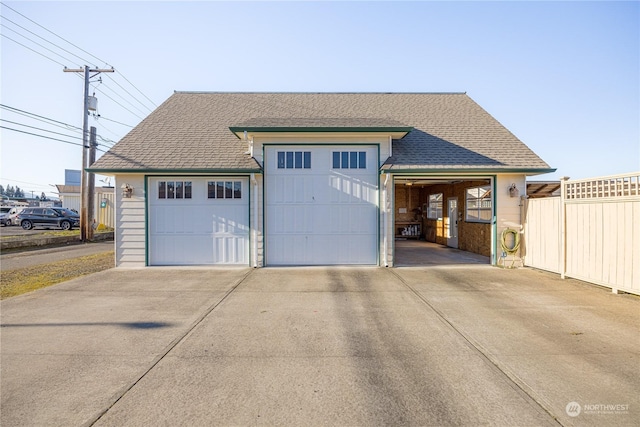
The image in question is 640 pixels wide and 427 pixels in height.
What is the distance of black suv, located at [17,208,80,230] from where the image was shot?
22.3 m

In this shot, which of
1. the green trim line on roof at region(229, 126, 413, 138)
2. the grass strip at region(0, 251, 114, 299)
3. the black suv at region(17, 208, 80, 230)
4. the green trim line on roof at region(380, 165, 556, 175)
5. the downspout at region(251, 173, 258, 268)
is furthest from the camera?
the black suv at region(17, 208, 80, 230)

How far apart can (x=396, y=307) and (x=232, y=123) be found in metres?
8.47

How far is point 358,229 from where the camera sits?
9.42 meters

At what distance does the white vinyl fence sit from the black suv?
2664 centimetres

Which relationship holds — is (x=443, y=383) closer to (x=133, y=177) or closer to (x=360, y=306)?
(x=360, y=306)

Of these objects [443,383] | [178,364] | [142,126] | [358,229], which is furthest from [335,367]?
[142,126]

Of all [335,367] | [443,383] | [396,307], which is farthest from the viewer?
[396,307]

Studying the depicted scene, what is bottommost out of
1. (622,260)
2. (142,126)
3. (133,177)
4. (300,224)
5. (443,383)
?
(443,383)

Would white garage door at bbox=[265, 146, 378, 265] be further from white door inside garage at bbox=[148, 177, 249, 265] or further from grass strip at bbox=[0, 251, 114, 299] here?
grass strip at bbox=[0, 251, 114, 299]

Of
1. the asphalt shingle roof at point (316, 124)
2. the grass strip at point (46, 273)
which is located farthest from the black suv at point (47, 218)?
the asphalt shingle roof at point (316, 124)

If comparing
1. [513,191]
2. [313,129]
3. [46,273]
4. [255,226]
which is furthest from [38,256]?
[513,191]

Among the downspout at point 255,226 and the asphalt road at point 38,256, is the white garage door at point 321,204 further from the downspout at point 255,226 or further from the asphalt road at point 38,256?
the asphalt road at point 38,256
